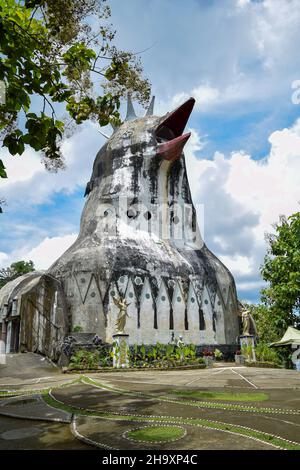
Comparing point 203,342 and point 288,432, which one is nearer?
point 288,432

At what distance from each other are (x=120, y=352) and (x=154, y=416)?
1085 cm

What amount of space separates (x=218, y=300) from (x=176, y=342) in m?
3.65

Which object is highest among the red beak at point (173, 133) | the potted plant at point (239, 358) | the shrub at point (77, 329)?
the red beak at point (173, 133)

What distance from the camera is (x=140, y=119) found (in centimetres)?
2427

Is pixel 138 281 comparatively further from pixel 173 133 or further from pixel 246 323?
pixel 173 133

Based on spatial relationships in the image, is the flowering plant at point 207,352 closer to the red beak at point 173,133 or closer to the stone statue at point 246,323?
the stone statue at point 246,323

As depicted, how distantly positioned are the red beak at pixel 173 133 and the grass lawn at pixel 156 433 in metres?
19.3

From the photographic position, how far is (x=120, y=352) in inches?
611

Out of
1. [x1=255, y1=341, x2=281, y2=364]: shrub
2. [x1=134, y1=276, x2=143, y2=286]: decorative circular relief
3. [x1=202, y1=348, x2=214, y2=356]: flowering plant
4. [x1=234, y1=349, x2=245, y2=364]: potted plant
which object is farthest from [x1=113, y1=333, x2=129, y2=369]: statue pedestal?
[x1=255, y1=341, x2=281, y2=364]: shrub

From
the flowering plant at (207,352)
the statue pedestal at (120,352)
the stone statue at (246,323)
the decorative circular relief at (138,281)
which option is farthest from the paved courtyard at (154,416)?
the stone statue at (246,323)

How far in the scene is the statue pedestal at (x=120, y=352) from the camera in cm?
Result: 1541

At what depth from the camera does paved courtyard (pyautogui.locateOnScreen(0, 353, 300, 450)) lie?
3.78 metres
